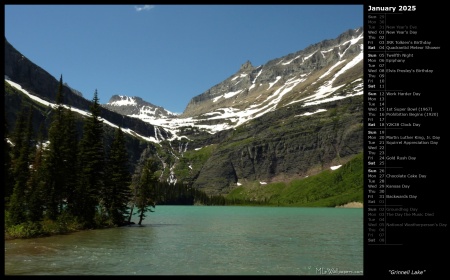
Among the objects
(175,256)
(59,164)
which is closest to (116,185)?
(59,164)

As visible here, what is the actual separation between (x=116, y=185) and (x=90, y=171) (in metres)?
6.96

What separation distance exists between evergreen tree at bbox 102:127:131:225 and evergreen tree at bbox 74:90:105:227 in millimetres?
2181

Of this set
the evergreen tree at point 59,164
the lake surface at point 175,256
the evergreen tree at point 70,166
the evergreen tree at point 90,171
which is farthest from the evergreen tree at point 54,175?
the lake surface at point 175,256

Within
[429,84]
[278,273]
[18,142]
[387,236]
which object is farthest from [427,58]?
[18,142]

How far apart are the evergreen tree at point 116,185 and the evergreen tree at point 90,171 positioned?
2181 millimetres

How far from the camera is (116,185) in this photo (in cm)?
8069

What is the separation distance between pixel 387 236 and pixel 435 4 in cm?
809

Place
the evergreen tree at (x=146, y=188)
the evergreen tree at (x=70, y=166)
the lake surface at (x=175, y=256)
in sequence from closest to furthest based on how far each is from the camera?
the lake surface at (x=175, y=256) < the evergreen tree at (x=70, y=166) < the evergreen tree at (x=146, y=188)

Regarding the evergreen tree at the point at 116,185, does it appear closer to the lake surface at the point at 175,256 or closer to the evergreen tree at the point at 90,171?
the evergreen tree at the point at 90,171

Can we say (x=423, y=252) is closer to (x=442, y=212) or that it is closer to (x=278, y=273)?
(x=442, y=212)

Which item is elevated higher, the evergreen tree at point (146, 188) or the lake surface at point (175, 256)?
the evergreen tree at point (146, 188)

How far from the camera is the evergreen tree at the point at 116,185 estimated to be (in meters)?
80.2

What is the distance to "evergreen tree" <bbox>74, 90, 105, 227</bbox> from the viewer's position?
71.7 meters

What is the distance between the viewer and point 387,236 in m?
14.0
